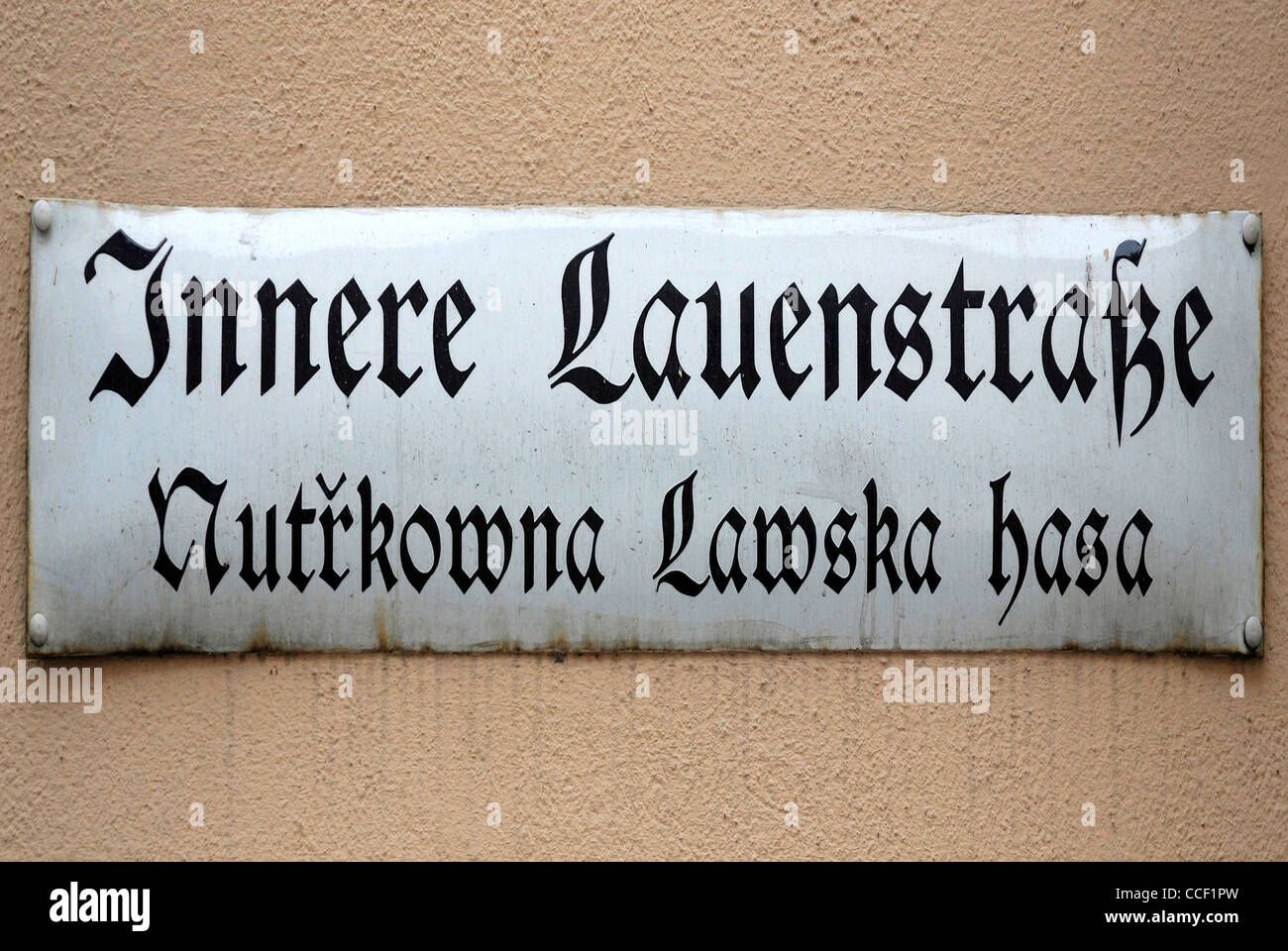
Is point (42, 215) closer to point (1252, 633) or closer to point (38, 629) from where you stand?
point (38, 629)

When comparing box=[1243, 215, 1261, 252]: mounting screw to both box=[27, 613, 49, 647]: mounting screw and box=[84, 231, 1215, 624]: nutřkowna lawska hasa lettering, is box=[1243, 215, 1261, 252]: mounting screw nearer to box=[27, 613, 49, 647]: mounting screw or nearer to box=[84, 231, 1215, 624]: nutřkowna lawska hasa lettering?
box=[84, 231, 1215, 624]: nutřkowna lawska hasa lettering

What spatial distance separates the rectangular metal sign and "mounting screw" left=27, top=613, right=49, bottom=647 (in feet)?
0.08

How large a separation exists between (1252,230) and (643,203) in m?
1.16

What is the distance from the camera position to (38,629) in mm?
1856

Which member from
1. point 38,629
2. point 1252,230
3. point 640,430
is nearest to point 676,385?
point 640,430

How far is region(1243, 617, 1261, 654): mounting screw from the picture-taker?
1.92 metres

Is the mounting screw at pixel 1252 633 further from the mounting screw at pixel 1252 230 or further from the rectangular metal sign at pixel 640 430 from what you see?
the mounting screw at pixel 1252 230

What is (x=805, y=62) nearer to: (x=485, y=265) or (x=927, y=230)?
(x=927, y=230)

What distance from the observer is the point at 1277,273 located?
195cm

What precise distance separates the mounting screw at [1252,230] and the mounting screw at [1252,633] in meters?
0.71

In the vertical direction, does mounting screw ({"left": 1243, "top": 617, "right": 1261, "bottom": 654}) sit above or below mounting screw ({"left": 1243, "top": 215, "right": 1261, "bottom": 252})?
below

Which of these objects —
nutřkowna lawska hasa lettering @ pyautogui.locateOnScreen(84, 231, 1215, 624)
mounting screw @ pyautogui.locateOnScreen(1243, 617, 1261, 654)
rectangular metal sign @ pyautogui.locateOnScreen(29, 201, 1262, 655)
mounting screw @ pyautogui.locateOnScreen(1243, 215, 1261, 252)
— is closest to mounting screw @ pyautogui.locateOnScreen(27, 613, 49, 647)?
rectangular metal sign @ pyautogui.locateOnScreen(29, 201, 1262, 655)

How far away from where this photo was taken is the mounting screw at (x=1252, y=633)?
75.7 inches

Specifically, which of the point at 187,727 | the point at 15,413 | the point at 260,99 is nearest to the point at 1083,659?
the point at 187,727
